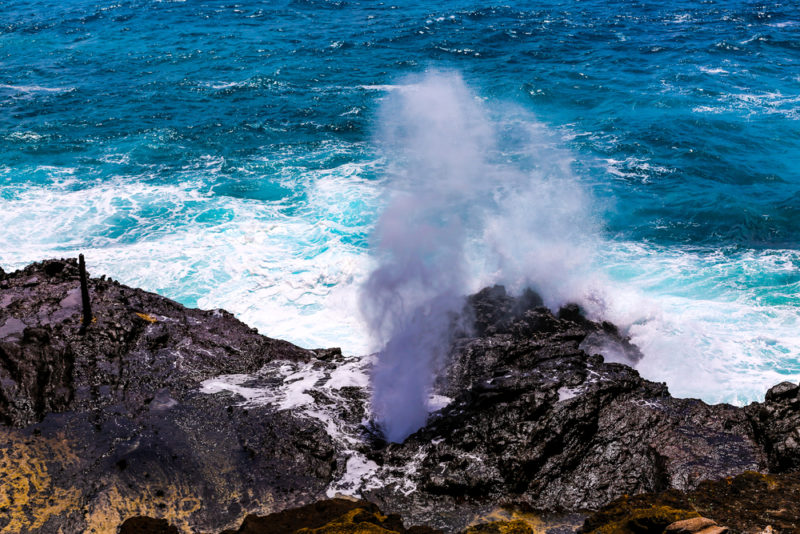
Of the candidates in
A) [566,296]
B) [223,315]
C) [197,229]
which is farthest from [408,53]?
[223,315]

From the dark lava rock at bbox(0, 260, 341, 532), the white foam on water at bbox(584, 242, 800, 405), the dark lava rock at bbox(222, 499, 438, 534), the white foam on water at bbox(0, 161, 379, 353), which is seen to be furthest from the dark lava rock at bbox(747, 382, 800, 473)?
the white foam on water at bbox(0, 161, 379, 353)

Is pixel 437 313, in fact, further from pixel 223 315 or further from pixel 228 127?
pixel 228 127

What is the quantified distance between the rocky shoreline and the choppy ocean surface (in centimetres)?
485

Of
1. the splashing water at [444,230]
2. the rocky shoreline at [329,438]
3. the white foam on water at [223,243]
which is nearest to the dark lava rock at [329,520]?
the rocky shoreline at [329,438]

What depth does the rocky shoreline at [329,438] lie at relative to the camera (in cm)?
973

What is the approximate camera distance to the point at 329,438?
1129 centimetres

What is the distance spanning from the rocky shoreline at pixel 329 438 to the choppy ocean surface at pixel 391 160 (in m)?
4.85

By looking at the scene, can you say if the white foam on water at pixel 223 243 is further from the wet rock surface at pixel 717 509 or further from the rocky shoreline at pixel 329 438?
the wet rock surface at pixel 717 509

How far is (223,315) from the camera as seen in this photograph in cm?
1530

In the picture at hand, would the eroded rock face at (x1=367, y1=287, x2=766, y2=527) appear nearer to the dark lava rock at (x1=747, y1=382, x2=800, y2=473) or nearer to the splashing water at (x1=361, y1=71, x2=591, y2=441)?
the dark lava rock at (x1=747, y1=382, x2=800, y2=473)

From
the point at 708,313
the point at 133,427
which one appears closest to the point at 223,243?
the point at 133,427

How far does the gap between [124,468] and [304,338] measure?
26.1 ft

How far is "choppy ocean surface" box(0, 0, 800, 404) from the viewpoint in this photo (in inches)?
754

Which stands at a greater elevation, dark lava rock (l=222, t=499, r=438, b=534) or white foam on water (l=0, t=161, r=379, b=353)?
dark lava rock (l=222, t=499, r=438, b=534)
